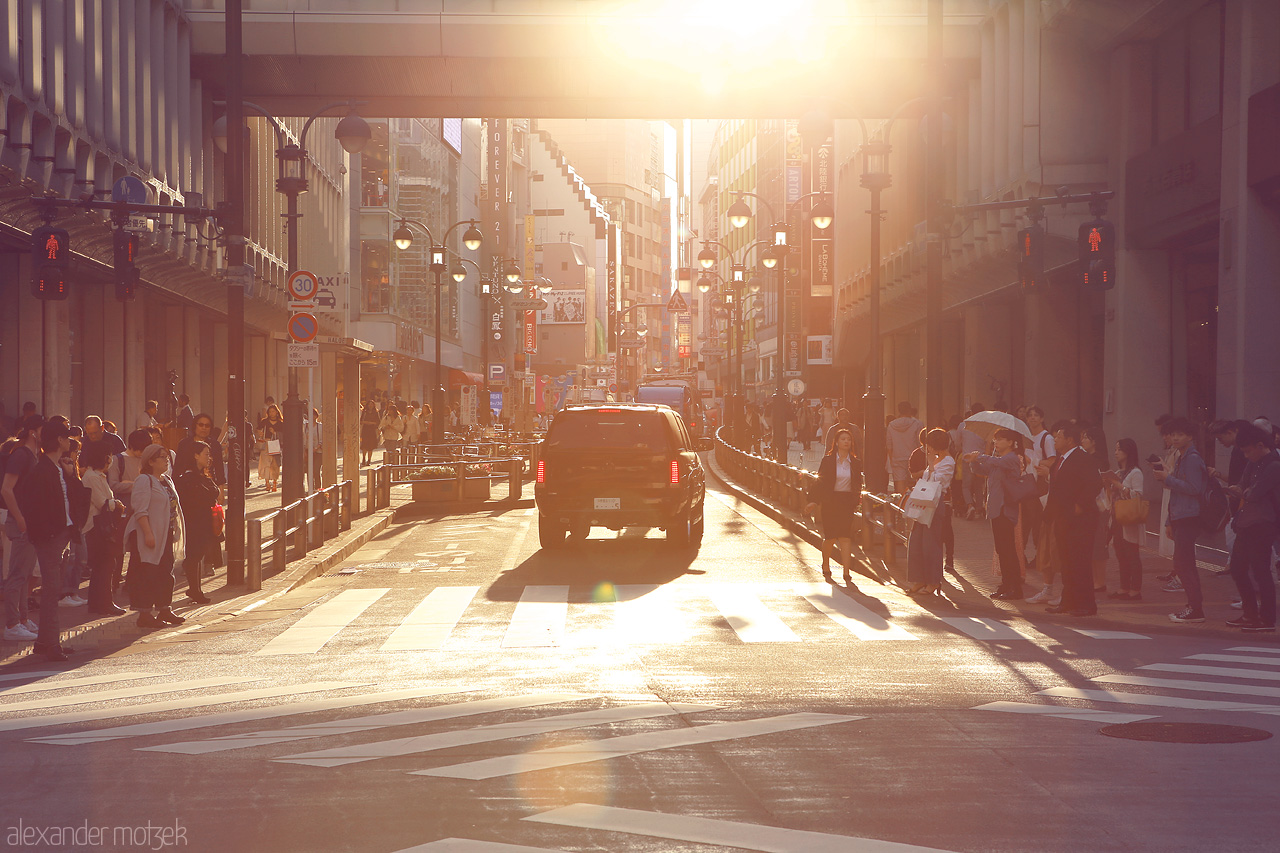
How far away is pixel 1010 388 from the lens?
33781 millimetres

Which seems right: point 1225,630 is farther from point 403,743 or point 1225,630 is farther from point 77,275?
point 77,275

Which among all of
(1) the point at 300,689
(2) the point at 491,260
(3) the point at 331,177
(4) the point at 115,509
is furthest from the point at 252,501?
(2) the point at 491,260

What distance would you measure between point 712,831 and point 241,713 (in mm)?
3957

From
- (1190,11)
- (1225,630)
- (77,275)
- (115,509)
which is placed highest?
(1190,11)

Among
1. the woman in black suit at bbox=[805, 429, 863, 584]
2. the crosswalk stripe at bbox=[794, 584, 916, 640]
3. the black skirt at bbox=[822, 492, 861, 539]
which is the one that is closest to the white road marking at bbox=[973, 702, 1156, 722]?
the crosswalk stripe at bbox=[794, 584, 916, 640]

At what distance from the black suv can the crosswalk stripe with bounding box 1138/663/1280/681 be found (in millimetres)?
9469

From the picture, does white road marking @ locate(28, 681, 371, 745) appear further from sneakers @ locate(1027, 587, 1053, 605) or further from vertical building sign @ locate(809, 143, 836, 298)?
vertical building sign @ locate(809, 143, 836, 298)

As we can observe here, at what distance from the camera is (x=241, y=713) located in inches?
356

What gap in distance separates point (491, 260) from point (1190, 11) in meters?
83.5

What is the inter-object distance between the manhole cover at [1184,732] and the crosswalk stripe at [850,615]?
4.23m

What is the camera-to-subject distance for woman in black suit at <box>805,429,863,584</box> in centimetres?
1752

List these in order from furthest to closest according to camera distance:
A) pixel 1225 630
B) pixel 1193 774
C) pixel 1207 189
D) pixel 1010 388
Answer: pixel 1010 388, pixel 1207 189, pixel 1225 630, pixel 1193 774

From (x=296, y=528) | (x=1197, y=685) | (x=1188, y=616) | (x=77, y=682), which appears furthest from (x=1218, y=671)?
(x=296, y=528)

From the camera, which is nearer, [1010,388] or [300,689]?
[300,689]
